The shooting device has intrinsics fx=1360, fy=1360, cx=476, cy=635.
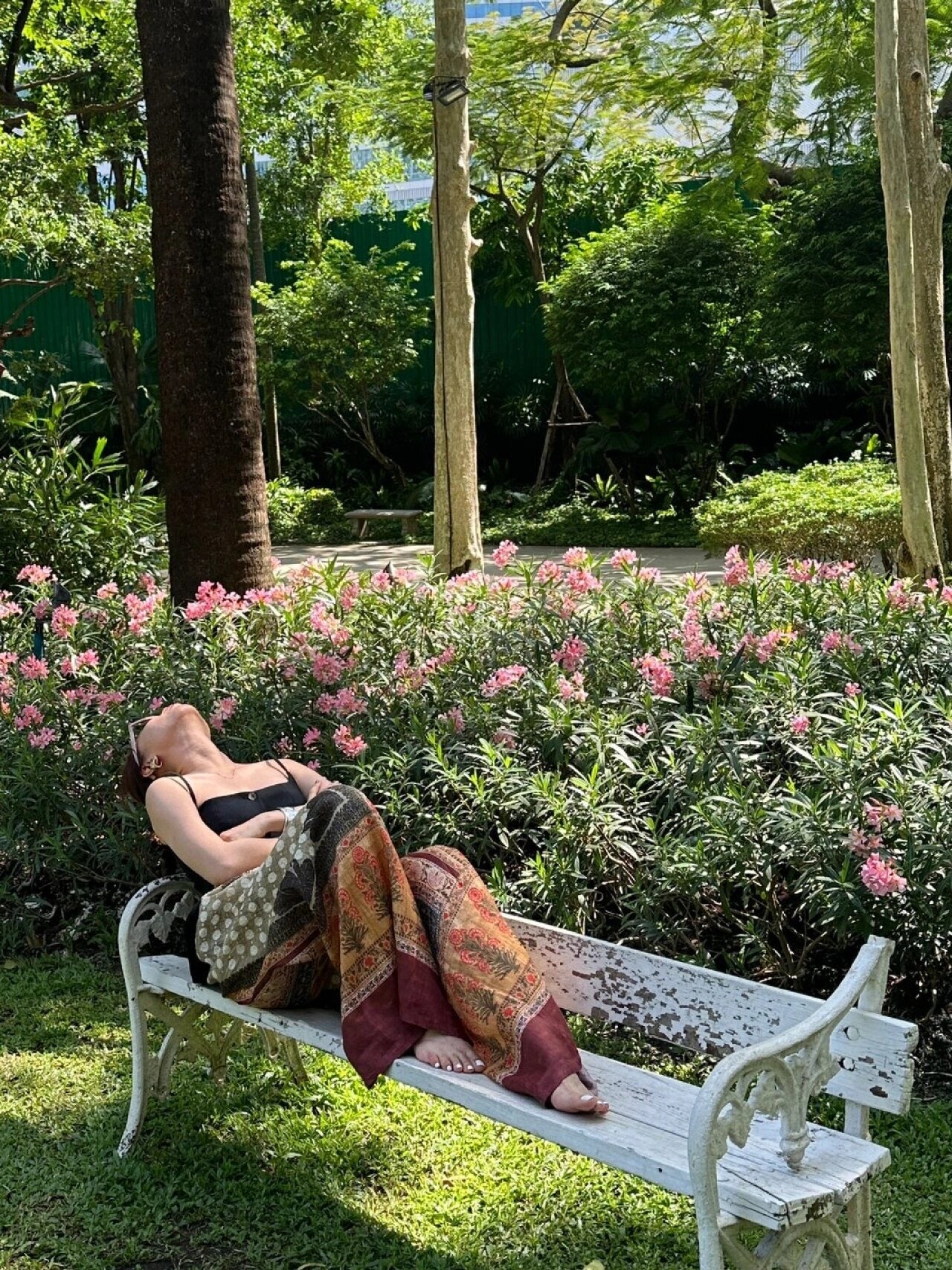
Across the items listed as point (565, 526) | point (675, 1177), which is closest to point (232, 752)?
point (675, 1177)

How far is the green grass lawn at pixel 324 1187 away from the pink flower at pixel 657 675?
3.45ft

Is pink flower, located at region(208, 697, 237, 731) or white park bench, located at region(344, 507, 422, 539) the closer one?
pink flower, located at region(208, 697, 237, 731)

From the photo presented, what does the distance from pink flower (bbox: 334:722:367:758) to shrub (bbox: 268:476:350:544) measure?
12.5 m

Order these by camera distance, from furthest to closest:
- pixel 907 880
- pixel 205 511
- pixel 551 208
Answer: pixel 551 208, pixel 205 511, pixel 907 880

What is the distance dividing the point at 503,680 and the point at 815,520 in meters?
6.08

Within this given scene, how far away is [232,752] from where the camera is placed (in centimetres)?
448

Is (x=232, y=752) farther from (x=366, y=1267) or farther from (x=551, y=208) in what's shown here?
(x=551, y=208)

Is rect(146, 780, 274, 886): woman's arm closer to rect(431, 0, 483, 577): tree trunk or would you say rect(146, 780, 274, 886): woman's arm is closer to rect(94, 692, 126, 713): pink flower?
rect(94, 692, 126, 713): pink flower

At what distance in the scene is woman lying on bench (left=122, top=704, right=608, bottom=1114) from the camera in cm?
256

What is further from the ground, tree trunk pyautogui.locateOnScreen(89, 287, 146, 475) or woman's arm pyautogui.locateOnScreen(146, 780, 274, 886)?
tree trunk pyautogui.locateOnScreen(89, 287, 146, 475)

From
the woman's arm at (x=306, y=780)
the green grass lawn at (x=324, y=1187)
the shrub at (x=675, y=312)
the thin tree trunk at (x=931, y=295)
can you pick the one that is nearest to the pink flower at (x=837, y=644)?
the green grass lawn at (x=324, y=1187)

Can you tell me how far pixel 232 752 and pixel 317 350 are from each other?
1313 centimetres

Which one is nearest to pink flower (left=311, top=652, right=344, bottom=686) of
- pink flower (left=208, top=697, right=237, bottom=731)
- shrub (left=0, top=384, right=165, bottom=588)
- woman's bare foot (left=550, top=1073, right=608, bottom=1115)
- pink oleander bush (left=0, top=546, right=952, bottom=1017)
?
pink oleander bush (left=0, top=546, right=952, bottom=1017)

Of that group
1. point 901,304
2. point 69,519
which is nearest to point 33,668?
point 69,519
